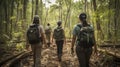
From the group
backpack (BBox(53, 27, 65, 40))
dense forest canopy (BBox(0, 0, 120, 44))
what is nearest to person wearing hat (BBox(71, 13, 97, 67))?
dense forest canopy (BBox(0, 0, 120, 44))

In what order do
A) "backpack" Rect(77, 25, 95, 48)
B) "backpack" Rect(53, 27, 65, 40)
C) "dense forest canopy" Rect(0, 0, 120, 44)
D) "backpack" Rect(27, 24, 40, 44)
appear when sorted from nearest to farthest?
"backpack" Rect(77, 25, 95, 48), "backpack" Rect(27, 24, 40, 44), "backpack" Rect(53, 27, 65, 40), "dense forest canopy" Rect(0, 0, 120, 44)

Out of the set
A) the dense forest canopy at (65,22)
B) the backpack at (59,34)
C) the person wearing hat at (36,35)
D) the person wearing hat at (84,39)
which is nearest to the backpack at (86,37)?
the person wearing hat at (84,39)

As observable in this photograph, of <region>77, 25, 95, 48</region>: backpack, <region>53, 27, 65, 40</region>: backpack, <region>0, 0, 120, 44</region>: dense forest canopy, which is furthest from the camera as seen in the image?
<region>0, 0, 120, 44</region>: dense forest canopy

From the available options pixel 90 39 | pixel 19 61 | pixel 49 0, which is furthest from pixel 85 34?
pixel 49 0

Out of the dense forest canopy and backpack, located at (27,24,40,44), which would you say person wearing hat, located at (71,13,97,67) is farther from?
the dense forest canopy

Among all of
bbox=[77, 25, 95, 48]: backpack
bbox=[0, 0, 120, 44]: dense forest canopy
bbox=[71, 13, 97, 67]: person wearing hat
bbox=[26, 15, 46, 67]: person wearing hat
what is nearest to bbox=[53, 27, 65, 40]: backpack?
bbox=[0, 0, 120, 44]: dense forest canopy

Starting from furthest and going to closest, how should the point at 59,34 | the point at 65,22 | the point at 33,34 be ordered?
the point at 65,22 < the point at 59,34 < the point at 33,34

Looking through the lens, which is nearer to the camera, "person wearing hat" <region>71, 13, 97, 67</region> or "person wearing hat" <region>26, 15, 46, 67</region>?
"person wearing hat" <region>71, 13, 97, 67</region>

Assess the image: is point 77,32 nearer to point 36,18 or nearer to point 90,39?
point 90,39

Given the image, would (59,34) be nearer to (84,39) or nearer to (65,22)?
(84,39)

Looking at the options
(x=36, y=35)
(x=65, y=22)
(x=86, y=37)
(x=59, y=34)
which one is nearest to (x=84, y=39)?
(x=86, y=37)

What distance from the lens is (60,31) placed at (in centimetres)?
1202

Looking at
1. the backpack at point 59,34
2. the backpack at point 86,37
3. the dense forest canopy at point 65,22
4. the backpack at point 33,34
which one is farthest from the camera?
the dense forest canopy at point 65,22

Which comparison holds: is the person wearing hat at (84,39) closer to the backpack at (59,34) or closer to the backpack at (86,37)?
the backpack at (86,37)
